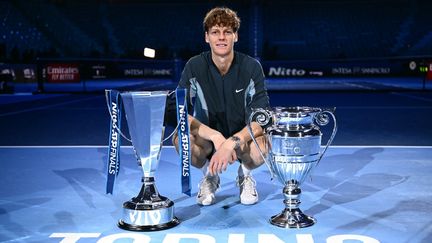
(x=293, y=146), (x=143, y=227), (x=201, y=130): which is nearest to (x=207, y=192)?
(x=201, y=130)

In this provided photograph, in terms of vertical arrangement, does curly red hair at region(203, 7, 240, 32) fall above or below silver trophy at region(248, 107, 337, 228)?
above

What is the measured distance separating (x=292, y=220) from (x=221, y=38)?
1204 millimetres

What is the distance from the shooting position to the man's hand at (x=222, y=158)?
3301 millimetres

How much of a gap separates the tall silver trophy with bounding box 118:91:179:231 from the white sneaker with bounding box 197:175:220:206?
0.44m

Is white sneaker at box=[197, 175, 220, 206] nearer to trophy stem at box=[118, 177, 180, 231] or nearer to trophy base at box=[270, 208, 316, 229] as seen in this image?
trophy stem at box=[118, 177, 180, 231]

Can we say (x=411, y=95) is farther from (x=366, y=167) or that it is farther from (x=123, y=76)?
(x=123, y=76)

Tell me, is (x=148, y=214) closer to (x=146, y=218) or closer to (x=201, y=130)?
(x=146, y=218)

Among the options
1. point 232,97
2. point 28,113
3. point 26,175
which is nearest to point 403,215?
point 232,97

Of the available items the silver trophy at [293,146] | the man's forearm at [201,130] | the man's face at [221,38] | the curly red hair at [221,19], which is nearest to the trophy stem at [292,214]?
the silver trophy at [293,146]

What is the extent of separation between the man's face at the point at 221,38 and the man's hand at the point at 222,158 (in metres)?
0.63

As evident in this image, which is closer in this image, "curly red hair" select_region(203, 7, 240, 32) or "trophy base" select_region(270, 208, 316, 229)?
"trophy base" select_region(270, 208, 316, 229)

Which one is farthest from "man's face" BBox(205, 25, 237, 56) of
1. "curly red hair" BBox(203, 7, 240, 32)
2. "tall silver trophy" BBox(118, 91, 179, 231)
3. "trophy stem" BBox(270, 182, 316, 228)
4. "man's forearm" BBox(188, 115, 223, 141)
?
"trophy stem" BBox(270, 182, 316, 228)

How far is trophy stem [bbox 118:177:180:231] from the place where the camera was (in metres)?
A: 3.26

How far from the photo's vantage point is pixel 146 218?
327cm
